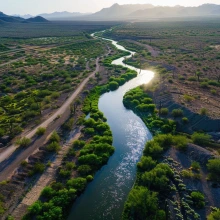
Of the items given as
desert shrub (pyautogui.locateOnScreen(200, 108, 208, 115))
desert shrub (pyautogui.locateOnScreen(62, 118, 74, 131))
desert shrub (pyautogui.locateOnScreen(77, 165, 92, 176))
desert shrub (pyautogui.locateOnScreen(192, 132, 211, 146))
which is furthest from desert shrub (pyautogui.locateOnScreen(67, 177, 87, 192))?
desert shrub (pyautogui.locateOnScreen(200, 108, 208, 115))

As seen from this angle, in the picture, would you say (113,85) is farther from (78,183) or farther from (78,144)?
(78,183)

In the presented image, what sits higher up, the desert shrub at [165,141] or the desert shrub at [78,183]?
the desert shrub at [165,141]

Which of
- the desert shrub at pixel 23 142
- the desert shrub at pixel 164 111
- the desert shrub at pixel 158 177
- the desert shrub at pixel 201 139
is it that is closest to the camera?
the desert shrub at pixel 158 177

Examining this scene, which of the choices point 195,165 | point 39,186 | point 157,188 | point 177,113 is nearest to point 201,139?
point 195,165

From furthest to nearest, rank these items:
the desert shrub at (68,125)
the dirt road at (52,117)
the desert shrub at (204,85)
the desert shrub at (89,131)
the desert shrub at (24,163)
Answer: the desert shrub at (204,85), the desert shrub at (68,125), the desert shrub at (89,131), the dirt road at (52,117), the desert shrub at (24,163)

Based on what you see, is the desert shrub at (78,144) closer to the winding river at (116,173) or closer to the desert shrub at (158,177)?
the winding river at (116,173)

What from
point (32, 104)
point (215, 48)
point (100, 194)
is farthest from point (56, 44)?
point (100, 194)

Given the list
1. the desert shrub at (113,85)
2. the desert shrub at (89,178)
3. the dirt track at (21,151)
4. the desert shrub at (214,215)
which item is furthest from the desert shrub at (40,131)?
the desert shrub at (214,215)
